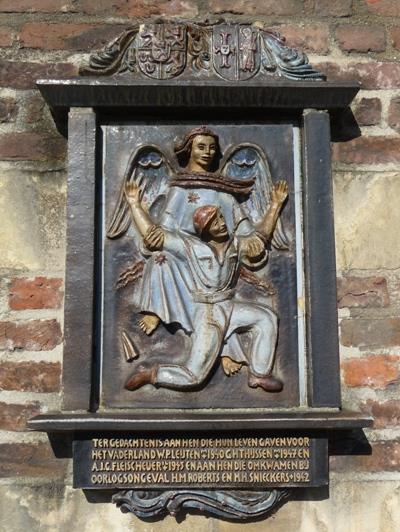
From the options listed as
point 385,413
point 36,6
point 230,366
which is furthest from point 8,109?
point 385,413

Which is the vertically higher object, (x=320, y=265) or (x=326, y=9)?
(x=326, y=9)

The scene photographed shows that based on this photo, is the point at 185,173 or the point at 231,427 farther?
the point at 185,173

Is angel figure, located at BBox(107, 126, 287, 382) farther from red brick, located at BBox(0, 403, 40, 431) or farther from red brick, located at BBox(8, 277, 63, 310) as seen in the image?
red brick, located at BBox(0, 403, 40, 431)

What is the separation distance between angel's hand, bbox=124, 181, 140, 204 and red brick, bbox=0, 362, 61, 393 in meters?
0.57

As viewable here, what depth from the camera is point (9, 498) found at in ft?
7.39

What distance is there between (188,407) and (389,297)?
0.73 m

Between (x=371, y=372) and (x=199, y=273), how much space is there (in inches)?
24.7

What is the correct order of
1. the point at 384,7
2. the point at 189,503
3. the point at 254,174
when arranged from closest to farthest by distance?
the point at 189,503 → the point at 254,174 → the point at 384,7

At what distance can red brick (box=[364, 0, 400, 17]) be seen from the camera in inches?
99.8

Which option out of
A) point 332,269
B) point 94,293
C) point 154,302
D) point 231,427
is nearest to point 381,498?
point 231,427

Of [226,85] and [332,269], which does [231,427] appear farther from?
[226,85]

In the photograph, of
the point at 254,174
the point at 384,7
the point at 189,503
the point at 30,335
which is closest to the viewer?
the point at 189,503

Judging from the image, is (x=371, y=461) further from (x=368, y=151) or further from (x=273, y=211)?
(x=368, y=151)

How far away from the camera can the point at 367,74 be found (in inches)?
98.5
